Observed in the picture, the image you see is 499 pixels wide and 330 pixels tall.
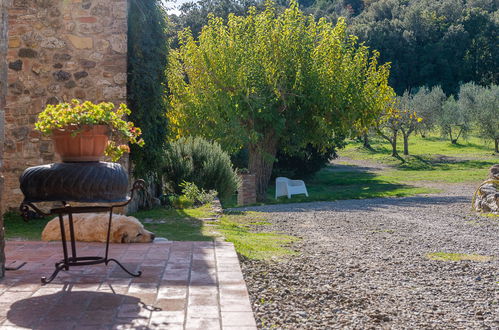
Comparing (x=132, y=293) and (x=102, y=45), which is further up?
(x=102, y=45)

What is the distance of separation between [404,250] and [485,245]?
4.20 ft

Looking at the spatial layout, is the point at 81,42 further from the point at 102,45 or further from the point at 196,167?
the point at 196,167

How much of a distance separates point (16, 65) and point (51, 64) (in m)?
0.51

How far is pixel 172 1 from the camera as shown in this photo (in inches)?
386

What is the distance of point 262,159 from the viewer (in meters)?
19.9

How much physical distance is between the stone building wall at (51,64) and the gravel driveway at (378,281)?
11.1 feet

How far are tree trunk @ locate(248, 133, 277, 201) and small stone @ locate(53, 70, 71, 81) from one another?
37.0 feet

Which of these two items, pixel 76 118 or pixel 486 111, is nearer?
pixel 76 118

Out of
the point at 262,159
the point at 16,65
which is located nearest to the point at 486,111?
the point at 262,159

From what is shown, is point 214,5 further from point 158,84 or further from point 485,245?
point 485,245

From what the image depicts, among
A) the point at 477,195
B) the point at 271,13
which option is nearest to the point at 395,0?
the point at 271,13

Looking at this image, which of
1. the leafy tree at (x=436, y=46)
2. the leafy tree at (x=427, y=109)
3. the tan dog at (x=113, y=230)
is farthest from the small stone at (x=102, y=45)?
the leafy tree at (x=436, y=46)

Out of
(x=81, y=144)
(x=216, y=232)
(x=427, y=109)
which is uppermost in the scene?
(x=427, y=109)

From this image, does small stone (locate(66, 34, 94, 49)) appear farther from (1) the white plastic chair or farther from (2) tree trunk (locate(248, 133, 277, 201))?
(1) the white plastic chair
